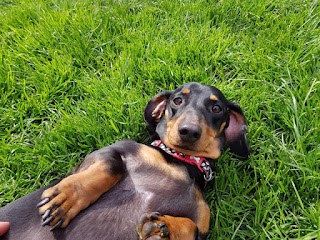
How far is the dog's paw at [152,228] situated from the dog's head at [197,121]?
0.64 meters

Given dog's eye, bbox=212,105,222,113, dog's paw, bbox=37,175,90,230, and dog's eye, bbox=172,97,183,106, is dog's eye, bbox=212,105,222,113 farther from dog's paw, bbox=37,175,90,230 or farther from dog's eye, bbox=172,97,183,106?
dog's paw, bbox=37,175,90,230

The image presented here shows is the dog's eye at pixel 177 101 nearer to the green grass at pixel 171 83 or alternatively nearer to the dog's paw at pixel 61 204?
the green grass at pixel 171 83

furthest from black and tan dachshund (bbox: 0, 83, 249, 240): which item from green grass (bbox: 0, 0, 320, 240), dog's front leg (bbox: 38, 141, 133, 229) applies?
green grass (bbox: 0, 0, 320, 240)

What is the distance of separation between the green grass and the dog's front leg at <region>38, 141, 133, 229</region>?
609mm

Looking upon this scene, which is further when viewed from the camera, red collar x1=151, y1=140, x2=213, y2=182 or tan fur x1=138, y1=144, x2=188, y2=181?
red collar x1=151, y1=140, x2=213, y2=182

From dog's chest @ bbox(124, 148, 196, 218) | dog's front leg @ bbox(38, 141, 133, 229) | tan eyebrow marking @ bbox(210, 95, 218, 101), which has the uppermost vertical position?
dog's front leg @ bbox(38, 141, 133, 229)

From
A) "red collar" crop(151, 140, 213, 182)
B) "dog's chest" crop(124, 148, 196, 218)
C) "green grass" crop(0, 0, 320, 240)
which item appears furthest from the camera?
"green grass" crop(0, 0, 320, 240)

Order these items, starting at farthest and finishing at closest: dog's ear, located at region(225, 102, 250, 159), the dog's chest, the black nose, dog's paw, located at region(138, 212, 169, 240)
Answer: dog's ear, located at region(225, 102, 250, 159)
the black nose
the dog's chest
dog's paw, located at region(138, 212, 169, 240)

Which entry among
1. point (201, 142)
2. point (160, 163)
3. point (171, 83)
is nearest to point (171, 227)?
point (160, 163)

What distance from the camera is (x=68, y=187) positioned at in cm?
237

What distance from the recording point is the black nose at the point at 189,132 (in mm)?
2633

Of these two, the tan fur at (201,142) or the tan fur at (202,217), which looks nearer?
the tan fur at (202,217)

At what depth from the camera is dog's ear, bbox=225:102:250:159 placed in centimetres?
306

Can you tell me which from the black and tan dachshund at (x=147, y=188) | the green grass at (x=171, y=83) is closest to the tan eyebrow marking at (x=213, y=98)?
the black and tan dachshund at (x=147, y=188)
